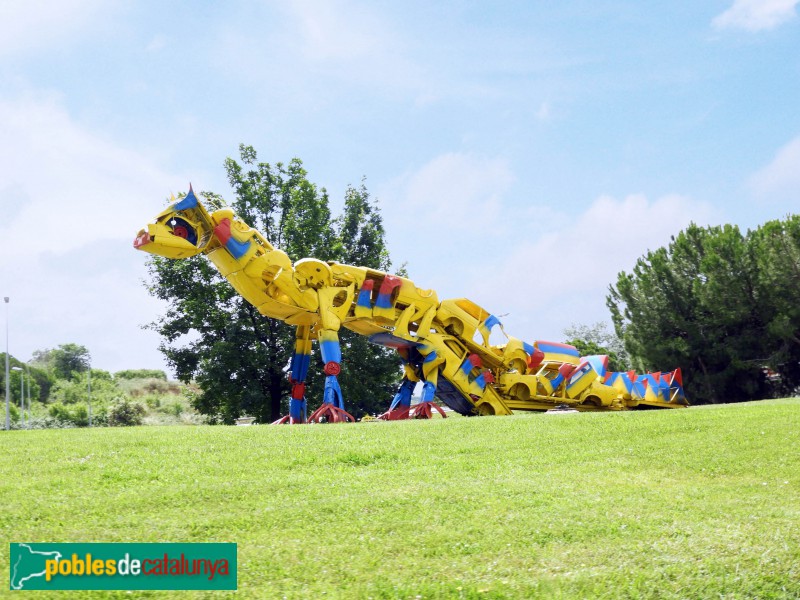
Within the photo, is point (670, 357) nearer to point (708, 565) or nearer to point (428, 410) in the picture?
point (428, 410)

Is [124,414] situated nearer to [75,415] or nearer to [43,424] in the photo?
[75,415]

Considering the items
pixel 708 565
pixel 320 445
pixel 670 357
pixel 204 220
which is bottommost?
pixel 708 565

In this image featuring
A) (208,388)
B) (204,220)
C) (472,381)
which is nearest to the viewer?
(204,220)

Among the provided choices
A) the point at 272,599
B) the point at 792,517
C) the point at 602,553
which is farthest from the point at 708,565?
the point at 272,599

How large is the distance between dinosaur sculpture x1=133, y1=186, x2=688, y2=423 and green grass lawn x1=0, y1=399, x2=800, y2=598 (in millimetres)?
4434

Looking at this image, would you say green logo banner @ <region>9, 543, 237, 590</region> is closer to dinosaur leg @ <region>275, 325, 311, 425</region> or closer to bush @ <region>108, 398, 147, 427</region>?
dinosaur leg @ <region>275, 325, 311, 425</region>

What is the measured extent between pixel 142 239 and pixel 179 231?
2.50 ft

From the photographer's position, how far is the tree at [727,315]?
89.2 feet

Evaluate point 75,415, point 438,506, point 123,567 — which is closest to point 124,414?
point 75,415

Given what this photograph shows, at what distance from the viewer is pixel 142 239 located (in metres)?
14.8

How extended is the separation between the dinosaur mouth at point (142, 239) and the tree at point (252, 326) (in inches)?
370

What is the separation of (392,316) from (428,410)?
227 centimetres

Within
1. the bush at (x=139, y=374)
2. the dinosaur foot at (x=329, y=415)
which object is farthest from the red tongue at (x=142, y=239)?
the bush at (x=139, y=374)

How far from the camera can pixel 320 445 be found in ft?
35.8
